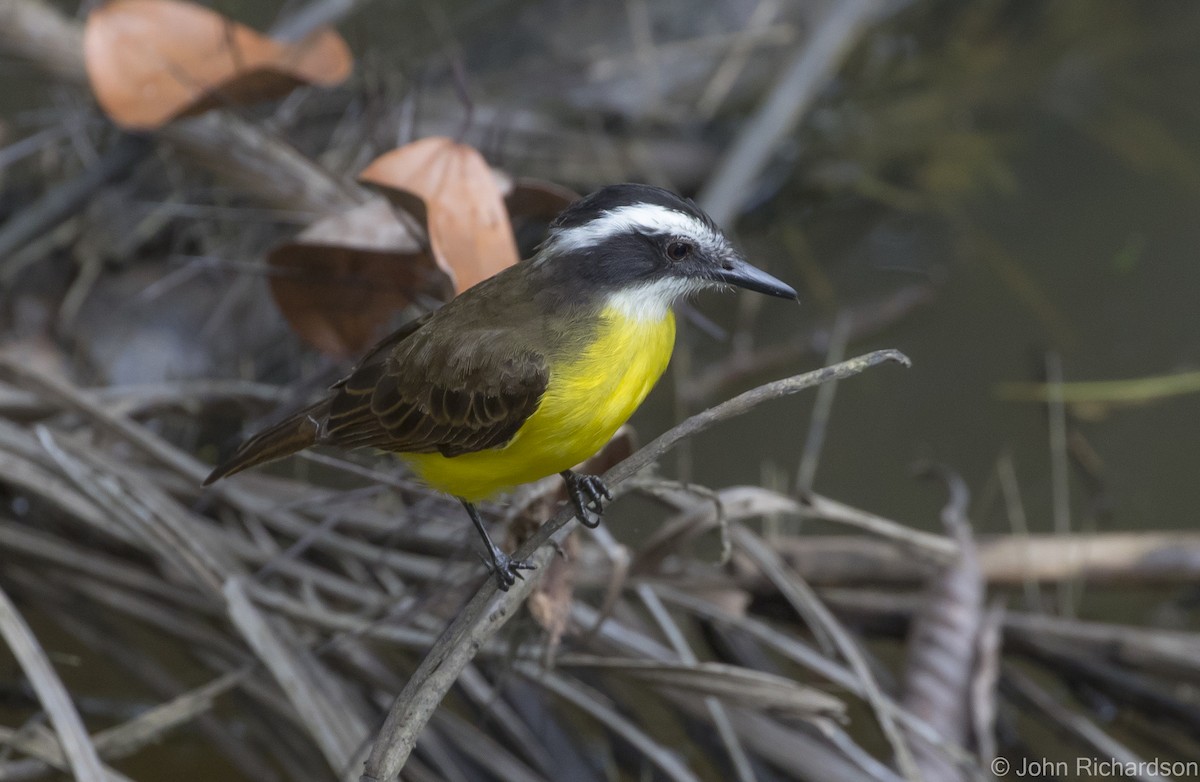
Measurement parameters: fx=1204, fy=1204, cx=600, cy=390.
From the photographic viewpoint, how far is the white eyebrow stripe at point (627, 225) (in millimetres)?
2322

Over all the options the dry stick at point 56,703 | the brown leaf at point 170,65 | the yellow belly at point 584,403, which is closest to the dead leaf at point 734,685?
the yellow belly at point 584,403

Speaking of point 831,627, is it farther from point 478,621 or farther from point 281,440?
point 281,440

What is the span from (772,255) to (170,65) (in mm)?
2497

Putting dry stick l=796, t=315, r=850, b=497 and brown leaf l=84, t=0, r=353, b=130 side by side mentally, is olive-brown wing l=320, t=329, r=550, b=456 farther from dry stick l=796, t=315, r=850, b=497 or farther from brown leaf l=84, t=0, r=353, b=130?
dry stick l=796, t=315, r=850, b=497

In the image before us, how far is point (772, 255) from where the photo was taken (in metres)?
4.91

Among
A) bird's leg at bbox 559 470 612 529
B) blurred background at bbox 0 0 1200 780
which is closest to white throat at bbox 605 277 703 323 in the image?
bird's leg at bbox 559 470 612 529

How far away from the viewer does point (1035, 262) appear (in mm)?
4746

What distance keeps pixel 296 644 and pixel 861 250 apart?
3082mm

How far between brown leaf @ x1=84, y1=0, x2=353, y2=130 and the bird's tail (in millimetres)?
1124

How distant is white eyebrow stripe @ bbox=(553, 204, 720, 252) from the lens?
232 centimetres

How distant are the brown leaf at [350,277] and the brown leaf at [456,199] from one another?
0.12 meters

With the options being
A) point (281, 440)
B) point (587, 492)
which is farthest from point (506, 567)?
point (281, 440)

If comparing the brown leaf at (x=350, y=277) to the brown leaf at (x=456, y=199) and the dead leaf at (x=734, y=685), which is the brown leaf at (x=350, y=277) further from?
the dead leaf at (x=734, y=685)

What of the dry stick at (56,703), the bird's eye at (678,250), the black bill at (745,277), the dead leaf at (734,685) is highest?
the bird's eye at (678,250)
